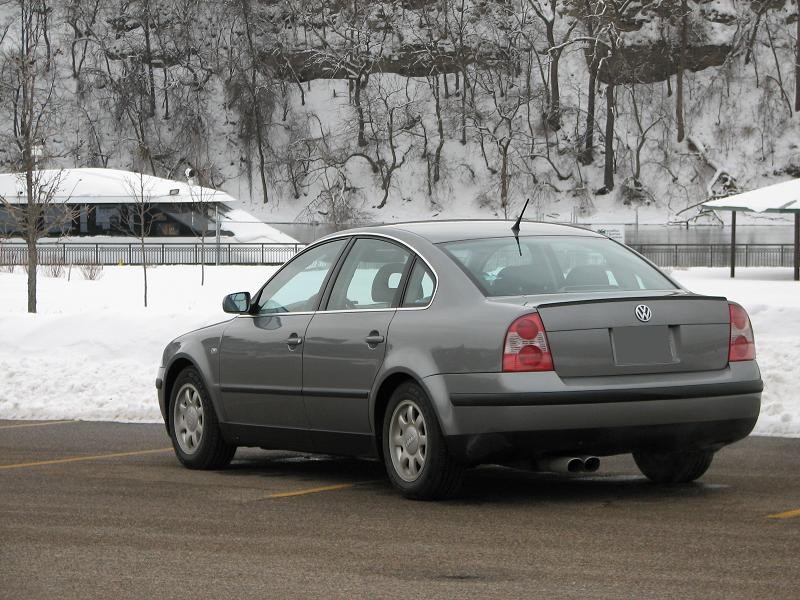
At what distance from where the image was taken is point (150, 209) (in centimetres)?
5672

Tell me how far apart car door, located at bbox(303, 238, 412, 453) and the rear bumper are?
68 centimetres

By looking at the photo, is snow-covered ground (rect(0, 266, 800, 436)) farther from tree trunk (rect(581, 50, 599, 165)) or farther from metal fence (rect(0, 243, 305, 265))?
tree trunk (rect(581, 50, 599, 165))

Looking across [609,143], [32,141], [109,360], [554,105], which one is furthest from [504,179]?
[109,360]

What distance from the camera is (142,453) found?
10.6 meters

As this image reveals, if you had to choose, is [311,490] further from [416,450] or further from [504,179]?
[504,179]

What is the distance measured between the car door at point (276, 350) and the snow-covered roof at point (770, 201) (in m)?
33.1

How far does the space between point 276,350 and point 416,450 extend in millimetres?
1530

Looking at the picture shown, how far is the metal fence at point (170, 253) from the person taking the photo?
53.0 metres

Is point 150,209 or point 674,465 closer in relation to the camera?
point 674,465

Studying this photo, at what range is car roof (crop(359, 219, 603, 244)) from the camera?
27.8 feet

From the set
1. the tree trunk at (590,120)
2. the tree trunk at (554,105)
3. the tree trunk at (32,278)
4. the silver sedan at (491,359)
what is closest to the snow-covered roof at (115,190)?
the tree trunk at (32,278)

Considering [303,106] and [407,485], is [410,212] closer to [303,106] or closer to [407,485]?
[303,106]

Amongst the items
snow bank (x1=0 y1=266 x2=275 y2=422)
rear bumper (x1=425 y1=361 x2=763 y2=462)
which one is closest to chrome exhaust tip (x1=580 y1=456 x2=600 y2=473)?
rear bumper (x1=425 y1=361 x2=763 y2=462)

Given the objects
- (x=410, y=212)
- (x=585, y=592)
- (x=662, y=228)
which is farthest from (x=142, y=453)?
(x=410, y=212)
